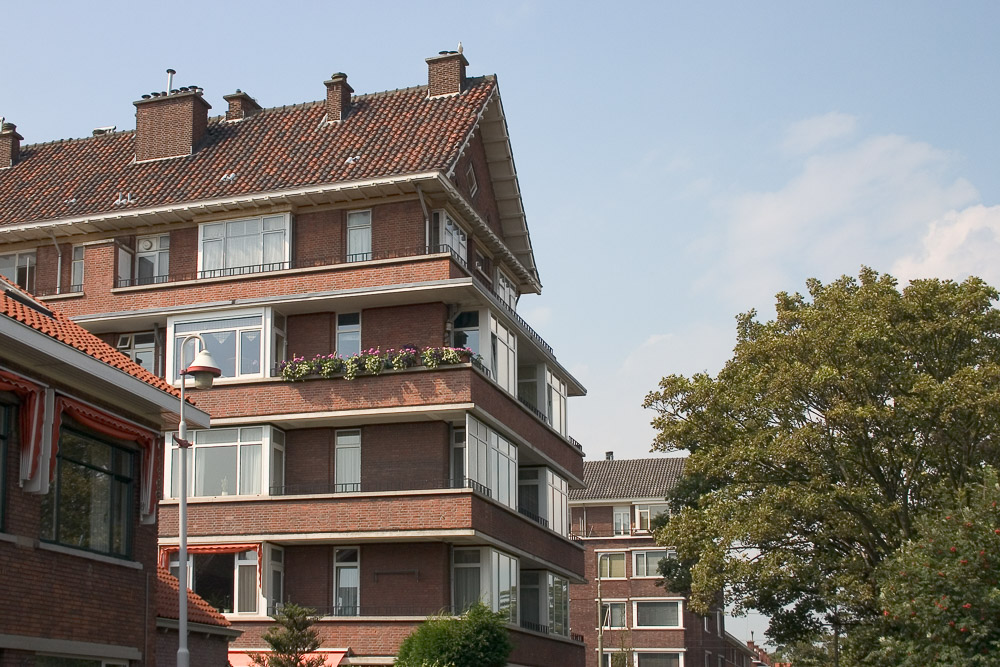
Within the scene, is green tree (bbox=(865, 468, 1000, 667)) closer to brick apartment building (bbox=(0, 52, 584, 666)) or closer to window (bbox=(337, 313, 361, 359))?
brick apartment building (bbox=(0, 52, 584, 666))

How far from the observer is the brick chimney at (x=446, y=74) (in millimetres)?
42094

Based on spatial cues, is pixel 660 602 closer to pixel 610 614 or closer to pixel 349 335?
pixel 610 614

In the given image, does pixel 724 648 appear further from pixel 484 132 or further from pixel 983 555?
pixel 983 555

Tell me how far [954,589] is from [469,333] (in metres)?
15.3

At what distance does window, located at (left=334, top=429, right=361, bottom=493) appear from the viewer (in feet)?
124

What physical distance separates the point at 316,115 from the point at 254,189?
15.7 ft

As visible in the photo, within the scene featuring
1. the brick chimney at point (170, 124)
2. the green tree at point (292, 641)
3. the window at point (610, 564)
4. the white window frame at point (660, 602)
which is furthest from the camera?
the window at point (610, 564)

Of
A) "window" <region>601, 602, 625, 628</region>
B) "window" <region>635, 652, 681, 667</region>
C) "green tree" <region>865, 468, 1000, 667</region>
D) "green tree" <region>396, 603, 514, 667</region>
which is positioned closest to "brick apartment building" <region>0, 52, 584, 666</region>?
"green tree" <region>396, 603, 514, 667</region>

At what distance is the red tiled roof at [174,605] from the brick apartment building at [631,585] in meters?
50.3

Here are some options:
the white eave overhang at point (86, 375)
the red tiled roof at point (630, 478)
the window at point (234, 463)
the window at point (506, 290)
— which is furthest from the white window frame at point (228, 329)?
the red tiled roof at point (630, 478)

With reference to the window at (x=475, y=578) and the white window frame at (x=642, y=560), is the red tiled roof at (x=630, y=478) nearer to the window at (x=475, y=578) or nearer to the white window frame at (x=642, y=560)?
the white window frame at (x=642, y=560)

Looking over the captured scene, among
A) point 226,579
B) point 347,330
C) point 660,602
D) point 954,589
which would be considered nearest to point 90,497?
point 226,579

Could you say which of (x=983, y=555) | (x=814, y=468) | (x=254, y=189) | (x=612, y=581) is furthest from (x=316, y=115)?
(x=612, y=581)

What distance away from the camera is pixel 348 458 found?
3812 cm
